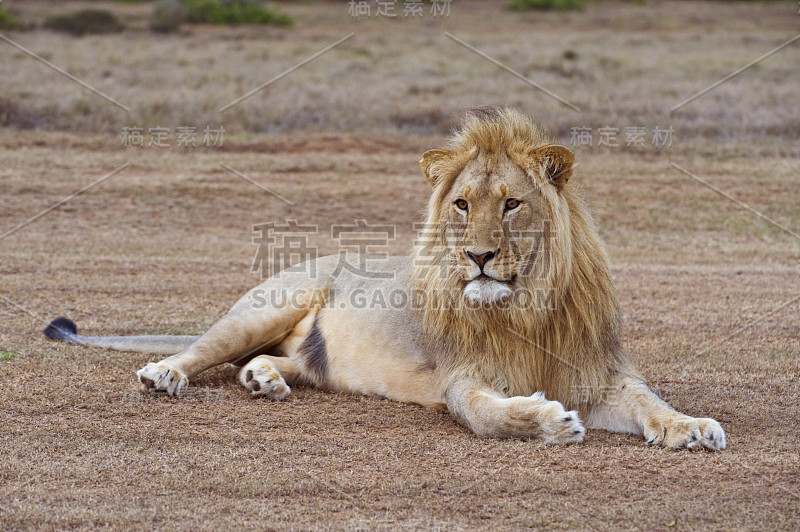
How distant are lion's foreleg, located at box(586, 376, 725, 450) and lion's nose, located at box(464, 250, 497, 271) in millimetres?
→ 856

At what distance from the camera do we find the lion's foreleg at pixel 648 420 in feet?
12.6

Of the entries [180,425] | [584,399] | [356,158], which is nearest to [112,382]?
[180,425]

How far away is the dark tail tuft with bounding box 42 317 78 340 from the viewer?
5.62m

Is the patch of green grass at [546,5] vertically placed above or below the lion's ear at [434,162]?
above

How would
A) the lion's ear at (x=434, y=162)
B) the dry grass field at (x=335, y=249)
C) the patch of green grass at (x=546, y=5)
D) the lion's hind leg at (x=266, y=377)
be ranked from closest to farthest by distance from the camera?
1. the dry grass field at (x=335, y=249)
2. the lion's ear at (x=434, y=162)
3. the lion's hind leg at (x=266, y=377)
4. the patch of green grass at (x=546, y=5)

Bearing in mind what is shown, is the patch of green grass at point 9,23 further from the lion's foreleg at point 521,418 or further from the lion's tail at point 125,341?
the lion's foreleg at point 521,418

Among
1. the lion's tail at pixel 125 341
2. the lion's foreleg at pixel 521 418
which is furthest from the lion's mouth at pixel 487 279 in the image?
the lion's tail at pixel 125 341

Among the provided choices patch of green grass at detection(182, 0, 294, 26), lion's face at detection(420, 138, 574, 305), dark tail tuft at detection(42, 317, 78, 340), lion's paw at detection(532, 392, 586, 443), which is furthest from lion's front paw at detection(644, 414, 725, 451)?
patch of green grass at detection(182, 0, 294, 26)

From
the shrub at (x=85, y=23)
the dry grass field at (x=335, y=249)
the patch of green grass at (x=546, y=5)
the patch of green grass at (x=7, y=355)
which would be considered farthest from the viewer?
the patch of green grass at (x=546, y=5)

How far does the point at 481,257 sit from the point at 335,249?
554 centimetres

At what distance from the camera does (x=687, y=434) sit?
12.6ft

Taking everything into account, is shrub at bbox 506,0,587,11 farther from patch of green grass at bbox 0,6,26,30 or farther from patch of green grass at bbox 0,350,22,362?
patch of green grass at bbox 0,350,22,362

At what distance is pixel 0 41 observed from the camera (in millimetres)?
20375

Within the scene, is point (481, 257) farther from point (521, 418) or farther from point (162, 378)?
point (162, 378)
